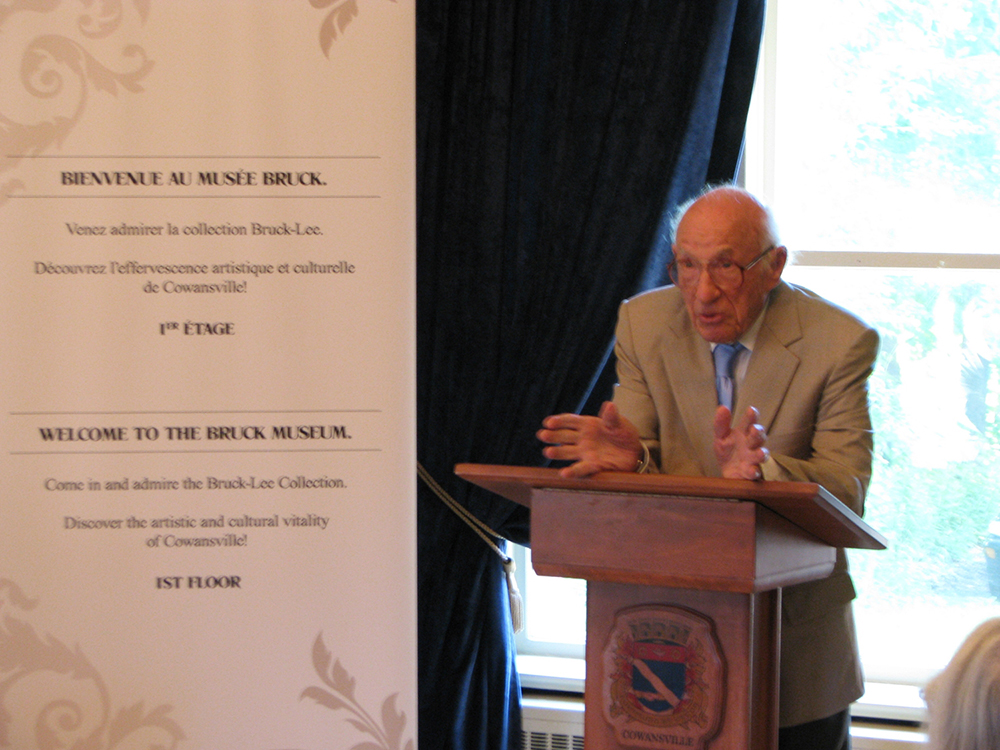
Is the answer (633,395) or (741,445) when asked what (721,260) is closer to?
(633,395)

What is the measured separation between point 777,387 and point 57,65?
1.65 m

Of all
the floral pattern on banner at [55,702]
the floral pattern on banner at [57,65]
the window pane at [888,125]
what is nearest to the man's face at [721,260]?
the window pane at [888,125]

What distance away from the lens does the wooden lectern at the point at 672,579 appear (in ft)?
4.71

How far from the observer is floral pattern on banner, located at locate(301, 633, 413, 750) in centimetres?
209

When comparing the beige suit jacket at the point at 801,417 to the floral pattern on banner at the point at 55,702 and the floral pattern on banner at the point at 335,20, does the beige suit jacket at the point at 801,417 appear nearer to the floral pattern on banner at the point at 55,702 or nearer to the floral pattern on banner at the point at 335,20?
the floral pattern on banner at the point at 335,20

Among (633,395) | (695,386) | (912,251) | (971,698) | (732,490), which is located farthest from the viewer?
(912,251)

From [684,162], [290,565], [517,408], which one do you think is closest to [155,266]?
[290,565]

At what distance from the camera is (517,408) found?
296 cm

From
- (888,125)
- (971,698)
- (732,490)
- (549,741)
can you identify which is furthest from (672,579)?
(888,125)

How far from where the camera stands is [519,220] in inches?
117

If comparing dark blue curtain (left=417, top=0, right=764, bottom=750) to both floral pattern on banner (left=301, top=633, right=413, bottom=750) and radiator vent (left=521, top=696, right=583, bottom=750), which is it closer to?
radiator vent (left=521, top=696, right=583, bottom=750)

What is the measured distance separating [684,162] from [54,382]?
1781 mm

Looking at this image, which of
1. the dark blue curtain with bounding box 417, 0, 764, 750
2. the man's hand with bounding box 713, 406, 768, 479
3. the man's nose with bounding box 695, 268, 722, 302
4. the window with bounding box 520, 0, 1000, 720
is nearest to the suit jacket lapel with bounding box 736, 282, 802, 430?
the man's nose with bounding box 695, 268, 722, 302

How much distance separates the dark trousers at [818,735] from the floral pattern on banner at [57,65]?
189 centimetres
